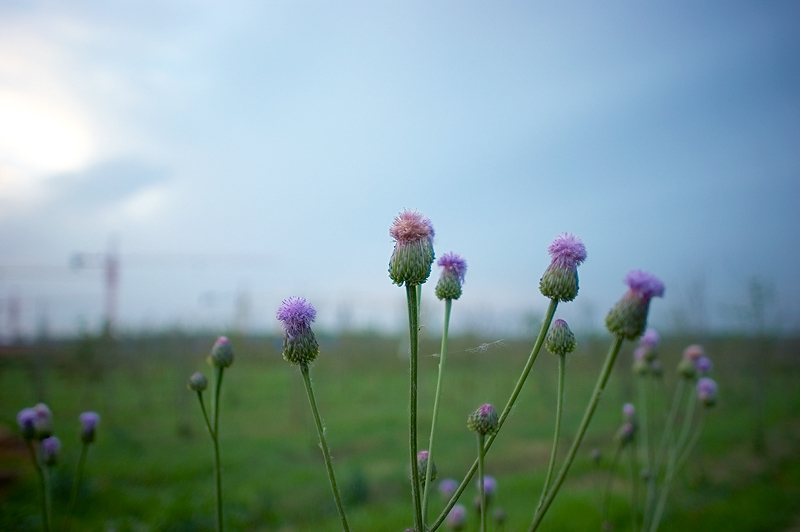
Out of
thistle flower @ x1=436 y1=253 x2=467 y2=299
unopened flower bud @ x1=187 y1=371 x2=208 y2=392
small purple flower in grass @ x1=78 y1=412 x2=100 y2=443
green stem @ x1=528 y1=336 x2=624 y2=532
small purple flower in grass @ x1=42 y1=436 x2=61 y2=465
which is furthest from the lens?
small purple flower in grass @ x1=78 y1=412 x2=100 y2=443

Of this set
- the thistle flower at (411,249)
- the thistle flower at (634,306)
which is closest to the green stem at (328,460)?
the thistle flower at (411,249)

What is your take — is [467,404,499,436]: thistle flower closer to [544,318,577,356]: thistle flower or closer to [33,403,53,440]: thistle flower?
[544,318,577,356]: thistle flower

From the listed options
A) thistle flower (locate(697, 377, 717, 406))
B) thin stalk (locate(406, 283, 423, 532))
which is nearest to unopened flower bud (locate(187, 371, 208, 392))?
thin stalk (locate(406, 283, 423, 532))

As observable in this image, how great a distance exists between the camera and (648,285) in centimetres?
167

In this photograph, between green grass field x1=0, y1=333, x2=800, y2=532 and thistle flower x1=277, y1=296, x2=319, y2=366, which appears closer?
thistle flower x1=277, y1=296, x2=319, y2=366

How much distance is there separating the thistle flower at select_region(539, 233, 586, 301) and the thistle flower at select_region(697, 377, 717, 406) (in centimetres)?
313

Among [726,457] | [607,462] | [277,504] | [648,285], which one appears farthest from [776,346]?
[648,285]

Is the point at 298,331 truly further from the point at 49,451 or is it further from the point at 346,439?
the point at 346,439

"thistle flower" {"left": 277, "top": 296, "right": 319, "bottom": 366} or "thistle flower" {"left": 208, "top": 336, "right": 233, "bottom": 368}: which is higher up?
"thistle flower" {"left": 277, "top": 296, "right": 319, "bottom": 366}

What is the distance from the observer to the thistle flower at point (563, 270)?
1.45 meters

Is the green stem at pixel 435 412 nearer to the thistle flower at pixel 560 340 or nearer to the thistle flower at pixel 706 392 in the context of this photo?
the thistle flower at pixel 560 340

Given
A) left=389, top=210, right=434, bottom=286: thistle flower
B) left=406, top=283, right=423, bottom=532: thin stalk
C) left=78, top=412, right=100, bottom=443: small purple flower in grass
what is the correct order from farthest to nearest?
left=78, top=412, right=100, bottom=443: small purple flower in grass
left=389, top=210, right=434, bottom=286: thistle flower
left=406, top=283, right=423, bottom=532: thin stalk

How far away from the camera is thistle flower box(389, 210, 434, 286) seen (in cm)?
136

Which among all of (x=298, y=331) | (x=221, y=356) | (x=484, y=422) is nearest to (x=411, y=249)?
(x=298, y=331)
